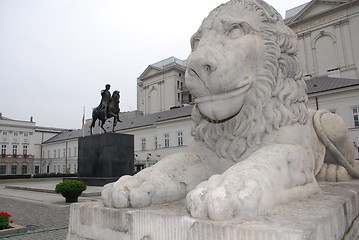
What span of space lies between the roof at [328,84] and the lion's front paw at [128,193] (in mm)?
22365

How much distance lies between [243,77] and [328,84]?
23.5 metres

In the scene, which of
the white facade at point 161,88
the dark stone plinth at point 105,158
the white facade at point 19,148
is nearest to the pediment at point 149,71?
the white facade at point 161,88

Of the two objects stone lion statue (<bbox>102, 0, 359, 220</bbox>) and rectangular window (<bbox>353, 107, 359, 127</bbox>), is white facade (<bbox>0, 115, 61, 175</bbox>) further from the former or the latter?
stone lion statue (<bbox>102, 0, 359, 220</bbox>)

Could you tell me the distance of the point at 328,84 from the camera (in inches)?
884

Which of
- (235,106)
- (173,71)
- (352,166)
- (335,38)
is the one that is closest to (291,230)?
(235,106)

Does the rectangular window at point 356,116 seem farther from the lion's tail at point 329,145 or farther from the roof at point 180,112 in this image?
the lion's tail at point 329,145

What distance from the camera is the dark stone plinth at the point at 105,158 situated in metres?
14.5

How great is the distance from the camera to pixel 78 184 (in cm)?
883

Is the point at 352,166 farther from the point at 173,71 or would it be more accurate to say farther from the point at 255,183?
the point at 173,71

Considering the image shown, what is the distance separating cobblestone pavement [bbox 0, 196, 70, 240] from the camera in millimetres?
4742

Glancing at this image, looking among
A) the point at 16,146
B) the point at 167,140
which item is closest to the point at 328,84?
the point at 167,140

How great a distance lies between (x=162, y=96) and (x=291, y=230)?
47290mm

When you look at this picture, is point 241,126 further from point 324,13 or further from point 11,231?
point 324,13

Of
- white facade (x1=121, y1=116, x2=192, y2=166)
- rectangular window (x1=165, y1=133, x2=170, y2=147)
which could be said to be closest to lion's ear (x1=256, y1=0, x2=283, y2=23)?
white facade (x1=121, y1=116, x2=192, y2=166)
